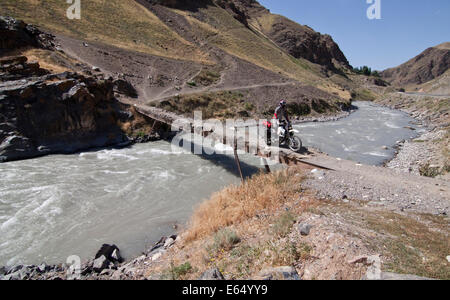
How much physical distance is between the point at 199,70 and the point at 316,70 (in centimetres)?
6301

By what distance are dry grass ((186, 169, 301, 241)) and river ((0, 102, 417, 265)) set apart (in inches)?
58.8

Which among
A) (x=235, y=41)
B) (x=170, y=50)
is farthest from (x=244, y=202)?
(x=235, y=41)

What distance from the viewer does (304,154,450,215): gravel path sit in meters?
6.82

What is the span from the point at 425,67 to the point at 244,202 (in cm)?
19993

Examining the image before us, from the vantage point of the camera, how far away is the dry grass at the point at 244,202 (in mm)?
6859

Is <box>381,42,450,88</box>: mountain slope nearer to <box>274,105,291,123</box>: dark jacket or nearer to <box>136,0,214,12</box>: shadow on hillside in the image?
<box>136,0,214,12</box>: shadow on hillside

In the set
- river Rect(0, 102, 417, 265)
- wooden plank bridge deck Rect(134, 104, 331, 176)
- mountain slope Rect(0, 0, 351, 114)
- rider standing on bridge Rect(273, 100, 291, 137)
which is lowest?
river Rect(0, 102, 417, 265)

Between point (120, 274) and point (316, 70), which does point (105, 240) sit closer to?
point (120, 274)

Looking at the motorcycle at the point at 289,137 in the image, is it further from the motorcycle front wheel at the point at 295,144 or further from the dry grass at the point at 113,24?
the dry grass at the point at 113,24

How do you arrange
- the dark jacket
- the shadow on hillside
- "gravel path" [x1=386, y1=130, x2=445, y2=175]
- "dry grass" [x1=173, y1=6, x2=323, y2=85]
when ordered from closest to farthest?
1. the dark jacket
2. "gravel path" [x1=386, y1=130, x2=445, y2=175]
3. "dry grass" [x1=173, y1=6, x2=323, y2=85]
4. the shadow on hillside

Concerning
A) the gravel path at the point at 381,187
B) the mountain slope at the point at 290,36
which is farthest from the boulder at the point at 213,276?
the mountain slope at the point at 290,36

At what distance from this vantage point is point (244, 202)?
7590 millimetres

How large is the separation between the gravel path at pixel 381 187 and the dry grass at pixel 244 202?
881 millimetres

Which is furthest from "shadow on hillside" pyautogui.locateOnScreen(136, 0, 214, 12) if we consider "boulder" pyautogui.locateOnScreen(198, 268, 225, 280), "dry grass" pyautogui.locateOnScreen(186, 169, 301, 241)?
"boulder" pyautogui.locateOnScreen(198, 268, 225, 280)
